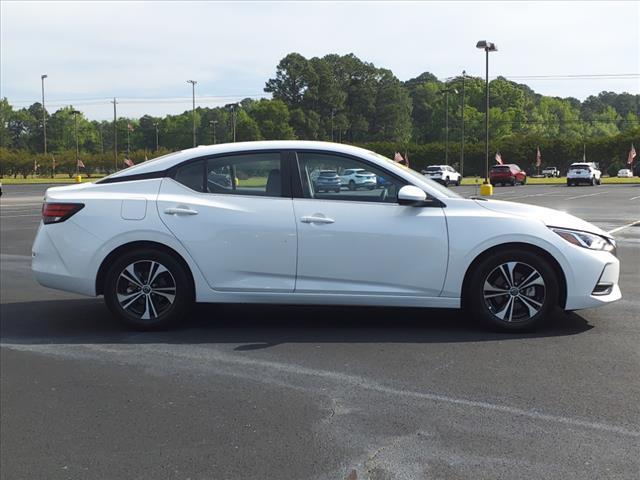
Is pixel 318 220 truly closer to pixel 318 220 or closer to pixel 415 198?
pixel 318 220

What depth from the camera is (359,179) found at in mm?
5777

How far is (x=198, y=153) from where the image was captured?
20.0 feet

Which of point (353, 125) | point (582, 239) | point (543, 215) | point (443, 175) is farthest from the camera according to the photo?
point (353, 125)

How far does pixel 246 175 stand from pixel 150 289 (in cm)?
126

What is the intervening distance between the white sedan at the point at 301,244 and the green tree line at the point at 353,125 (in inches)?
2798

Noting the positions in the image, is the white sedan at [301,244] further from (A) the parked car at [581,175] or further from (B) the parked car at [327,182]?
Result: (A) the parked car at [581,175]

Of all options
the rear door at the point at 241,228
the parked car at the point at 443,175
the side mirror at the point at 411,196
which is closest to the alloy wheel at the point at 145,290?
the rear door at the point at 241,228

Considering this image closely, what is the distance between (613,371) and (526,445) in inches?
59.4

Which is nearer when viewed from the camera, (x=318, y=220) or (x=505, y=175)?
(x=318, y=220)

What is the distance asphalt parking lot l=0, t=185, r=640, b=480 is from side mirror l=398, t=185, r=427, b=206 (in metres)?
1.08

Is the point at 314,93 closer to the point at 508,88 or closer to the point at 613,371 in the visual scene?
the point at 508,88

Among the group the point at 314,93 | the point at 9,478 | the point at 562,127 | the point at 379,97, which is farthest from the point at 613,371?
the point at 562,127

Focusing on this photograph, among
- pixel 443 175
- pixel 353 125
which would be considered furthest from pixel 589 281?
pixel 353 125

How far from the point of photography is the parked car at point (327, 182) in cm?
586
